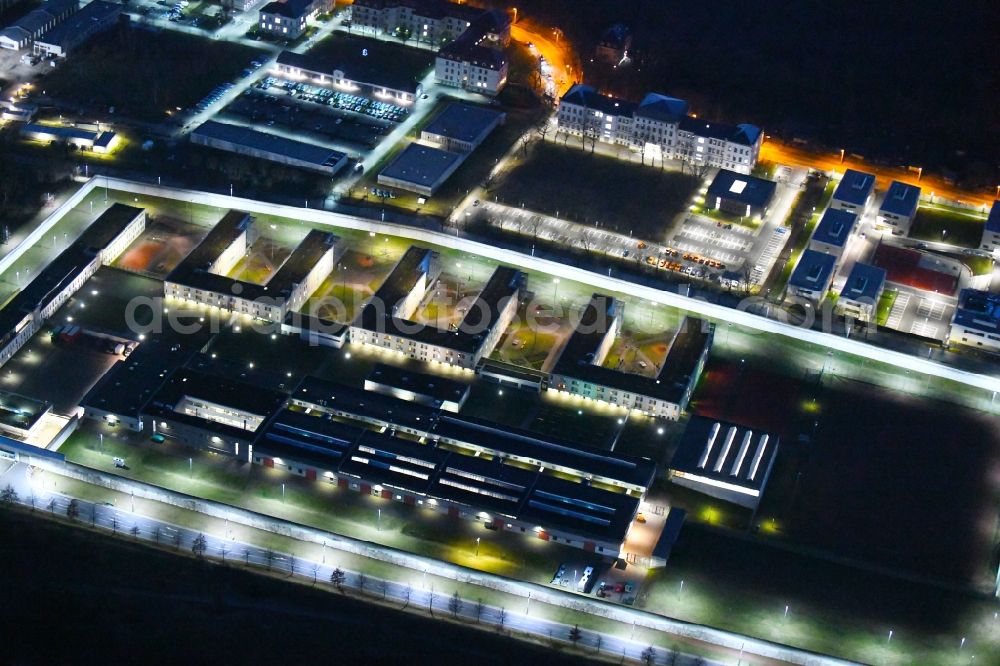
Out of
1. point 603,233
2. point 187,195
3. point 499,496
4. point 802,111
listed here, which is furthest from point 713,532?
point 802,111

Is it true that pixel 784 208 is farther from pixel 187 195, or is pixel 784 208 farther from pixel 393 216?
pixel 187 195

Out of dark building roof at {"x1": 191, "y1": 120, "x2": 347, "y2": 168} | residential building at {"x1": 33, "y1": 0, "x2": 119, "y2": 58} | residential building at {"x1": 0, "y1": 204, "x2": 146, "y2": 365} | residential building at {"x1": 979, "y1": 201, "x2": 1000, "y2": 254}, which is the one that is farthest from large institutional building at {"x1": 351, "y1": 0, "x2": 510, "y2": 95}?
residential building at {"x1": 979, "y1": 201, "x2": 1000, "y2": 254}

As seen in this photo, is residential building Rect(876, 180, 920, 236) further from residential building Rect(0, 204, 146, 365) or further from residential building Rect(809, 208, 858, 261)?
residential building Rect(0, 204, 146, 365)

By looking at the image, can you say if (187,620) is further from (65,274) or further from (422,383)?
(65,274)

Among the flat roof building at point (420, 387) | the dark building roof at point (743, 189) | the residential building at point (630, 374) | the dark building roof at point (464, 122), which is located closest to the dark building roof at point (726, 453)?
the residential building at point (630, 374)

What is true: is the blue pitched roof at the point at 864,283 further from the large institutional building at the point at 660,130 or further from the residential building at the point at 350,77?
the residential building at the point at 350,77

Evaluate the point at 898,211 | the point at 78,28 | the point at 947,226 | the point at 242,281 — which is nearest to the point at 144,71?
the point at 78,28
